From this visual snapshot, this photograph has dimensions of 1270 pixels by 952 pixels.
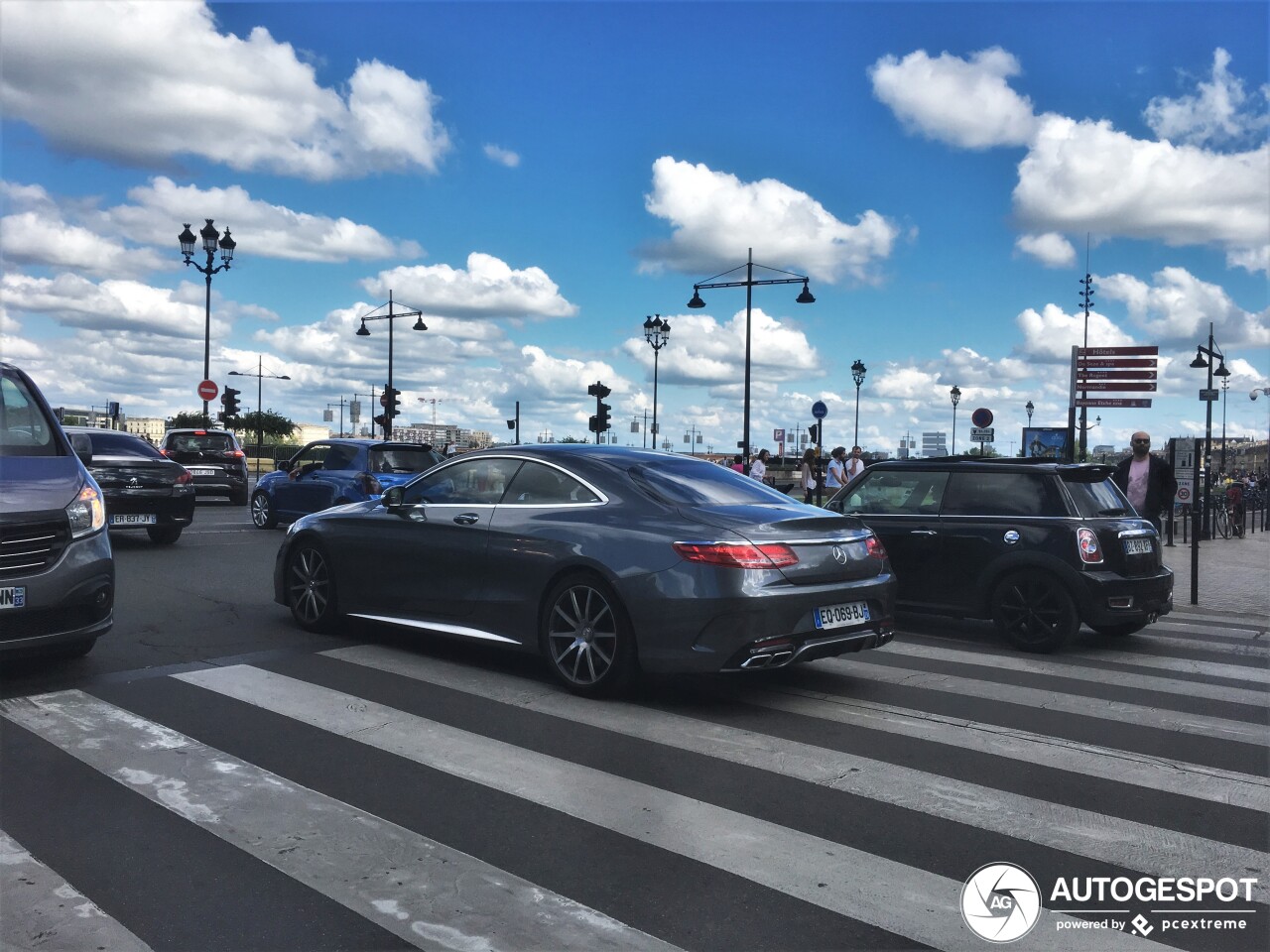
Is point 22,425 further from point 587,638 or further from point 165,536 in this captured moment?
point 165,536

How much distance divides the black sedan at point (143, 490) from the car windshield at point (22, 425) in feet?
22.1

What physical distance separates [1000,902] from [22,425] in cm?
663

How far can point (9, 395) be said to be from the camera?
7305 millimetres

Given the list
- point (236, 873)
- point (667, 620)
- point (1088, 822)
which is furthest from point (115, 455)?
point (1088, 822)

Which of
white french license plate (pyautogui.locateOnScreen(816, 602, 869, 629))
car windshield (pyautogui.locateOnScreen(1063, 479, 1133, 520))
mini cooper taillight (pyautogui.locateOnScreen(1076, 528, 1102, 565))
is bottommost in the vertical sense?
white french license plate (pyautogui.locateOnScreen(816, 602, 869, 629))

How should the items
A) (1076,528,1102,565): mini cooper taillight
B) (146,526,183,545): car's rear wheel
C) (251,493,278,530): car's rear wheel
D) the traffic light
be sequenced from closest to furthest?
(1076,528,1102,565): mini cooper taillight → (146,526,183,545): car's rear wheel → (251,493,278,530): car's rear wheel → the traffic light

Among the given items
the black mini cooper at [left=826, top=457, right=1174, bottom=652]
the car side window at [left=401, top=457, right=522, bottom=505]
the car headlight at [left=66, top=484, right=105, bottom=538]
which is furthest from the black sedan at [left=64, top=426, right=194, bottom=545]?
the black mini cooper at [left=826, top=457, right=1174, bottom=652]

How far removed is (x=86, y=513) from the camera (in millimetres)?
6305

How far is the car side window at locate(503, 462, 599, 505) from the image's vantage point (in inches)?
256

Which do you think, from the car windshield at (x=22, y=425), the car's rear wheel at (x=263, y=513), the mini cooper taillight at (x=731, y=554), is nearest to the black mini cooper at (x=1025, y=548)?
the mini cooper taillight at (x=731, y=554)

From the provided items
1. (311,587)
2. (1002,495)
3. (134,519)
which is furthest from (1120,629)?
(134,519)

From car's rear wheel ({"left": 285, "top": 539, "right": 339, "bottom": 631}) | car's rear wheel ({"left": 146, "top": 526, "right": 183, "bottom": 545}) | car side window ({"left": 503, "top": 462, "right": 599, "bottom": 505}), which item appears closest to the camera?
car side window ({"left": 503, "top": 462, "right": 599, "bottom": 505})

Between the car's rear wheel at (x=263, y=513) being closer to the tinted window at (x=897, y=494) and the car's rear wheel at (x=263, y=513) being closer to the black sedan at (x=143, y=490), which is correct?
the black sedan at (x=143, y=490)

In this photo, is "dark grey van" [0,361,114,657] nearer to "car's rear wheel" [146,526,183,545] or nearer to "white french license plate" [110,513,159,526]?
"white french license plate" [110,513,159,526]
